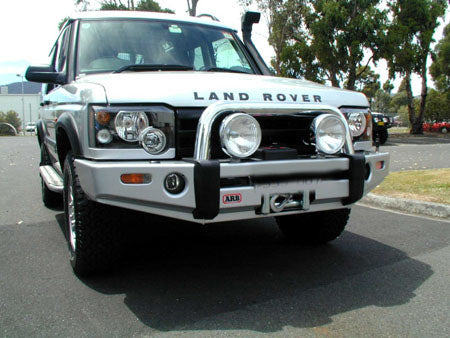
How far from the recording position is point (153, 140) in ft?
8.74

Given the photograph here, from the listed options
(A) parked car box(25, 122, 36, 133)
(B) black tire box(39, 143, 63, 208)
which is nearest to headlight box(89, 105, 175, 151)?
(B) black tire box(39, 143, 63, 208)

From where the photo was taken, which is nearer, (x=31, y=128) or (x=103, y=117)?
(x=103, y=117)

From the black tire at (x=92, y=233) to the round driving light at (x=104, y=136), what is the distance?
0.47 metres

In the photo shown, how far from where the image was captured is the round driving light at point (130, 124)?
2.62 metres

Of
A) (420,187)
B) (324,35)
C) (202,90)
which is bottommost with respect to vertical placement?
(420,187)

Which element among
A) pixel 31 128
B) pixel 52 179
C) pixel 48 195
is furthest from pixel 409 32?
pixel 31 128

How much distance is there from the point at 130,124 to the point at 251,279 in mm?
1385

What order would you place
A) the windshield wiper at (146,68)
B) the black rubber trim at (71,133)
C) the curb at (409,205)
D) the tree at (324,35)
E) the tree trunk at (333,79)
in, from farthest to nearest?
the tree trunk at (333,79), the tree at (324,35), the curb at (409,205), the windshield wiper at (146,68), the black rubber trim at (71,133)

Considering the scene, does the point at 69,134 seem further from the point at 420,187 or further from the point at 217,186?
the point at 420,187

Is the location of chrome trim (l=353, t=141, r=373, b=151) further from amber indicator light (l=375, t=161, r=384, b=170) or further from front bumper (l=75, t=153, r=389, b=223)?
front bumper (l=75, t=153, r=389, b=223)

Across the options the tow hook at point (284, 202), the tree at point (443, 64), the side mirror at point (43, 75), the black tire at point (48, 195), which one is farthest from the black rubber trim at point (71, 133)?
the tree at point (443, 64)

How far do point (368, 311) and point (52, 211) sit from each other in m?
4.16

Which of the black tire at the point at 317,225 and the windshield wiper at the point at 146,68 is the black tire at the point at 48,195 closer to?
the windshield wiper at the point at 146,68

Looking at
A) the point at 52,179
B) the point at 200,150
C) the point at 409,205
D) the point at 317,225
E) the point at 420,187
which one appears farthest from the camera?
the point at 420,187
